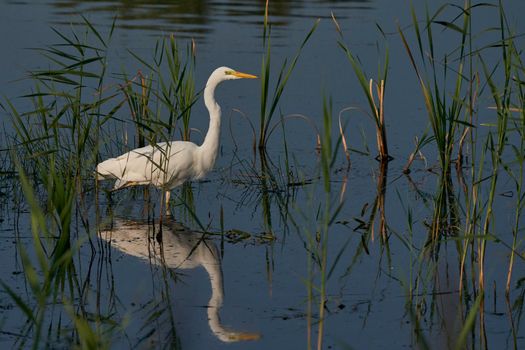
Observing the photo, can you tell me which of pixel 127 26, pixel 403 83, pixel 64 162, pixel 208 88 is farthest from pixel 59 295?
pixel 127 26

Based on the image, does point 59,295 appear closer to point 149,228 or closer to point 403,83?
point 149,228

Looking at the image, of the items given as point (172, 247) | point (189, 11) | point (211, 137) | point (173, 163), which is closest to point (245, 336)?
point (172, 247)

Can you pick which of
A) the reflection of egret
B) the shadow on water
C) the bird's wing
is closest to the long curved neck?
the bird's wing

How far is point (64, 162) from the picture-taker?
6.17m

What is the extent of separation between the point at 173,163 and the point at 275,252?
A: 1404 mm

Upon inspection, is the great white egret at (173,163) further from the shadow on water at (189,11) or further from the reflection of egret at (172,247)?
the shadow on water at (189,11)

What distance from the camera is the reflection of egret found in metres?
5.44

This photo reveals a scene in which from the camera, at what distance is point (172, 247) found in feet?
19.2

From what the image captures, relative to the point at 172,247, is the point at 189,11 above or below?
above

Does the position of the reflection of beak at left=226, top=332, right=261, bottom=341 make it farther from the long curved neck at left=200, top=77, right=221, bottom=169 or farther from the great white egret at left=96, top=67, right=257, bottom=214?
the long curved neck at left=200, top=77, right=221, bottom=169

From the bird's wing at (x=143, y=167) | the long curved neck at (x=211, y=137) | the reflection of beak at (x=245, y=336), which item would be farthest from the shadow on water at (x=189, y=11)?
the reflection of beak at (x=245, y=336)

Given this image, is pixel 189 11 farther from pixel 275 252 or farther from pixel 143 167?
pixel 275 252

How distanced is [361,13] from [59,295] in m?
10.6

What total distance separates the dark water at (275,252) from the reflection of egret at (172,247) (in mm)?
12
